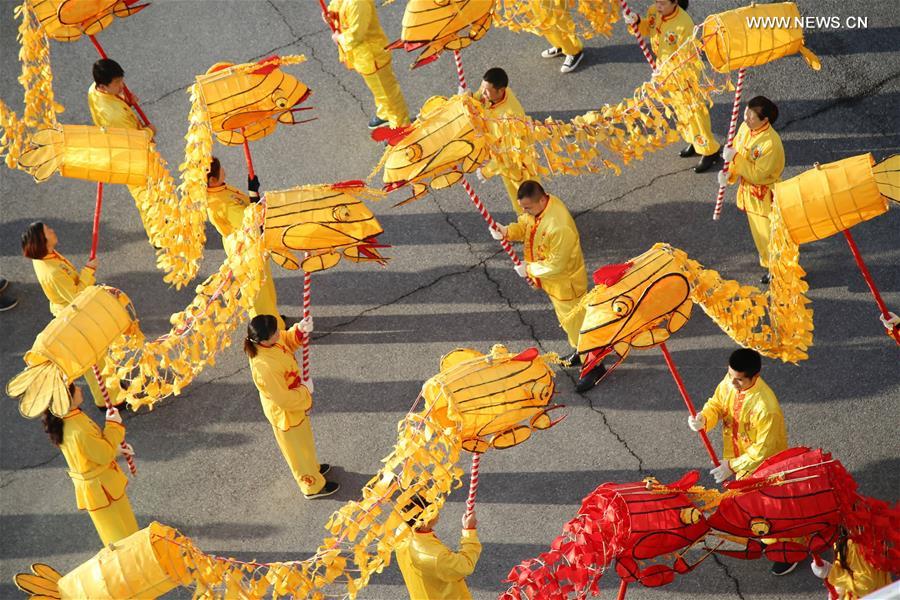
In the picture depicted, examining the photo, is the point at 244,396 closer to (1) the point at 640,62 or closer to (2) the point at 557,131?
(2) the point at 557,131

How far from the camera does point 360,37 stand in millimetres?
9688

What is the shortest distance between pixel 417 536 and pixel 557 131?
3.15 metres

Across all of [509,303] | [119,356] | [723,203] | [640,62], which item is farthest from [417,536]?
[640,62]

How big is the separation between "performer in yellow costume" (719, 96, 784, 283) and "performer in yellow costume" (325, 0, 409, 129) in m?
2.97

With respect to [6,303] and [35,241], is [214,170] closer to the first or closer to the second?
[35,241]

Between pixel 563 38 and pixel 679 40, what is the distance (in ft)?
4.46

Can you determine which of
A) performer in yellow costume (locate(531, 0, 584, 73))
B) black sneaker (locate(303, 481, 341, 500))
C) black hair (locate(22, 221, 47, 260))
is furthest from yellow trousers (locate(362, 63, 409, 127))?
black sneaker (locate(303, 481, 341, 500))

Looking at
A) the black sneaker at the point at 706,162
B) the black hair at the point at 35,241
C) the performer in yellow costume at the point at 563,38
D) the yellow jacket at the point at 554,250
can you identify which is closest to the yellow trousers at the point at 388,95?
the performer in yellow costume at the point at 563,38

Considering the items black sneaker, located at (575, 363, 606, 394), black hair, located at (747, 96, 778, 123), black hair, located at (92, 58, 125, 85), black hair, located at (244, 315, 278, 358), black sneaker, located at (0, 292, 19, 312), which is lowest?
black sneaker, located at (575, 363, 606, 394)

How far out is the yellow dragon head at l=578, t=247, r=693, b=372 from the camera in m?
6.80

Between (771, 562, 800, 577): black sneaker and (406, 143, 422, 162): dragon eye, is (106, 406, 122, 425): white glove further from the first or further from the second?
(771, 562, 800, 577): black sneaker

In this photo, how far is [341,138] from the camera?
10.4 metres

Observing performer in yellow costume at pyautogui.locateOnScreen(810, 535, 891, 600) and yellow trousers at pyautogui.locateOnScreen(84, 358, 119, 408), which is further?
yellow trousers at pyautogui.locateOnScreen(84, 358, 119, 408)

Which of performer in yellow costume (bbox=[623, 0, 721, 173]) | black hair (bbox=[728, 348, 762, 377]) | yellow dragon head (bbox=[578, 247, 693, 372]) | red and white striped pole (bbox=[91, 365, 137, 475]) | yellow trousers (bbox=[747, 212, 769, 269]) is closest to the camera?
yellow dragon head (bbox=[578, 247, 693, 372])
